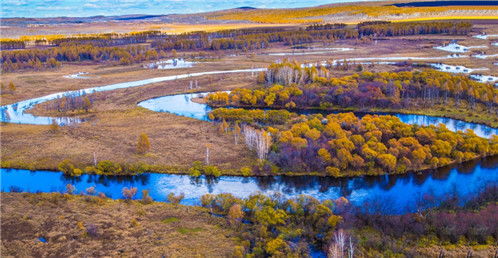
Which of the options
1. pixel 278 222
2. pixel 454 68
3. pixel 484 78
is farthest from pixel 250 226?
pixel 454 68

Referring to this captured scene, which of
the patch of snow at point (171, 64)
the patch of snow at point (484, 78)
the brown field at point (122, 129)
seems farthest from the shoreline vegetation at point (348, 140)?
the patch of snow at point (171, 64)

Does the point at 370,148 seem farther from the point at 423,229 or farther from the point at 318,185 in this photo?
the point at 423,229

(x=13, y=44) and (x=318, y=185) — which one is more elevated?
(x=13, y=44)

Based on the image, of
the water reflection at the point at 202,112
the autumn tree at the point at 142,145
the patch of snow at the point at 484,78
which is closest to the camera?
the autumn tree at the point at 142,145

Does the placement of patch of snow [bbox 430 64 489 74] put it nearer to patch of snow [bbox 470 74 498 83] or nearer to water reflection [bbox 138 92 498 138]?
patch of snow [bbox 470 74 498 83]

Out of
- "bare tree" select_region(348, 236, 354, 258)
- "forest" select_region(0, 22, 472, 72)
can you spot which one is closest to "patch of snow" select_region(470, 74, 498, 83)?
"bare tree" select_region(348, 236, 354, 258)

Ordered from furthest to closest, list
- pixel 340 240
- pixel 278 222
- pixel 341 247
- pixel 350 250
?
pixel 278 222
pixel 350 250
pixel 340 240
pixel 341 247

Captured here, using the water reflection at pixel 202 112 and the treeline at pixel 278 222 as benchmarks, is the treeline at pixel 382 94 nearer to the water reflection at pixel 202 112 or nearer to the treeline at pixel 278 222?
the water reflection at pixel 202 112
